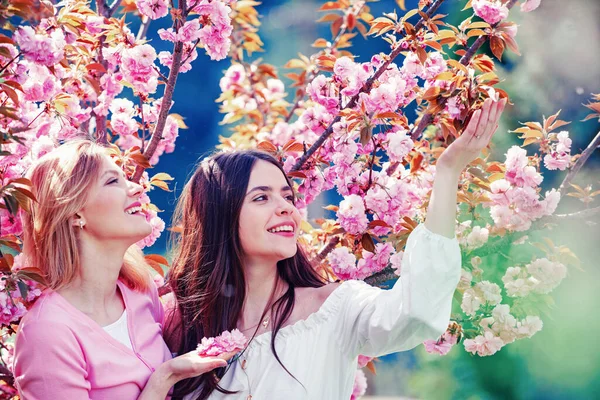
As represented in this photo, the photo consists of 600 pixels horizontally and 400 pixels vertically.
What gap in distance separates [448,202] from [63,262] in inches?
38.7

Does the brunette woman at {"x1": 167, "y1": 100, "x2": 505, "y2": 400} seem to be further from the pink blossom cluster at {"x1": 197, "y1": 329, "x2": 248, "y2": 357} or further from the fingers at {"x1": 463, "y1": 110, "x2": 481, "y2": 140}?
the pink blossom cluster at {"x1": 197, "y1": 329, "x2": 248, "y2": 357}

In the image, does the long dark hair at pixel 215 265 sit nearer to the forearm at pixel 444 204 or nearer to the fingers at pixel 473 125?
the forearm at pixel 444 204

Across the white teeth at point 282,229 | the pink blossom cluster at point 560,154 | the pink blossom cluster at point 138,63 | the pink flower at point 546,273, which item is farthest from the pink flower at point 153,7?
the pink flower at point 546,273

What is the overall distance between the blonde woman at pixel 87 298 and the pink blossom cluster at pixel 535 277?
1.10 m

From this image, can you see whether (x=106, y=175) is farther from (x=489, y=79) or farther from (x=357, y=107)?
(x=489, y=79)

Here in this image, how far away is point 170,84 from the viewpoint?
2074 mm

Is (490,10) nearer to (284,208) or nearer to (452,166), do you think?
Answer: (452,166)

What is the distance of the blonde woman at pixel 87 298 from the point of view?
155cm

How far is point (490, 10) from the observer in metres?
1.87

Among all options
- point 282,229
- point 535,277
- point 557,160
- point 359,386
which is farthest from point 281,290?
point 359,386

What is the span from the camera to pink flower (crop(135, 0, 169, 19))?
2.03 metres

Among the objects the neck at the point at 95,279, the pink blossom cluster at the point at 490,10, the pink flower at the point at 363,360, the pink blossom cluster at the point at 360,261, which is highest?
the pink blossom cluster at the point at 490,10

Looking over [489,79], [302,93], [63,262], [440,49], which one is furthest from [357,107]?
[302,93]

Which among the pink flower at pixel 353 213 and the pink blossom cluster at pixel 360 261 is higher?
the pink flower at pixel 353 213
